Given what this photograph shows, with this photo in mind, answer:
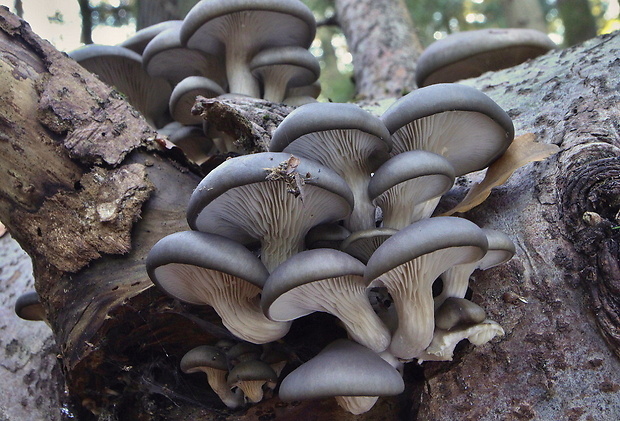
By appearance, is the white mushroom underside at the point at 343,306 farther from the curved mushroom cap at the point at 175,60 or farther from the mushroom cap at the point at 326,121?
the curved mushroom cap at the point at 175,60

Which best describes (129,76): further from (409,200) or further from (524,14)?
(524,14)

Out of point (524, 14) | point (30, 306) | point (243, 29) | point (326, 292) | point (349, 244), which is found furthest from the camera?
point (524, 14)

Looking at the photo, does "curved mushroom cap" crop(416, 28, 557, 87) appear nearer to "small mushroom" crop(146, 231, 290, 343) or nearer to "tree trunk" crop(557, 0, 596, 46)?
"small mushroom" crop(146, 231, 290, 343)

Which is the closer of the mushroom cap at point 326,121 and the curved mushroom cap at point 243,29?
the mushroom cap at point 326,121

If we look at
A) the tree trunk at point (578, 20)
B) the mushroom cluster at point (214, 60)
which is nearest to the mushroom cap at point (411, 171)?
the mushroom cluster at point (214, 60)

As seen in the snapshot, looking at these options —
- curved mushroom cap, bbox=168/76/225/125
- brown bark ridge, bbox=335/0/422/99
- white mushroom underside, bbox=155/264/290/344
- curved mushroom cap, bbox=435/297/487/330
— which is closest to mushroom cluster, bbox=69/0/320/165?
curved mushroom cap, bbox=168/76/225/125

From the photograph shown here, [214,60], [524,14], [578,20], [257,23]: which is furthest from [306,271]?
[578,20]

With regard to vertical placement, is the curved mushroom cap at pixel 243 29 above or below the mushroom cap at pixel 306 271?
above

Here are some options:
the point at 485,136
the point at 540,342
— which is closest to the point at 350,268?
the point at 540,342
